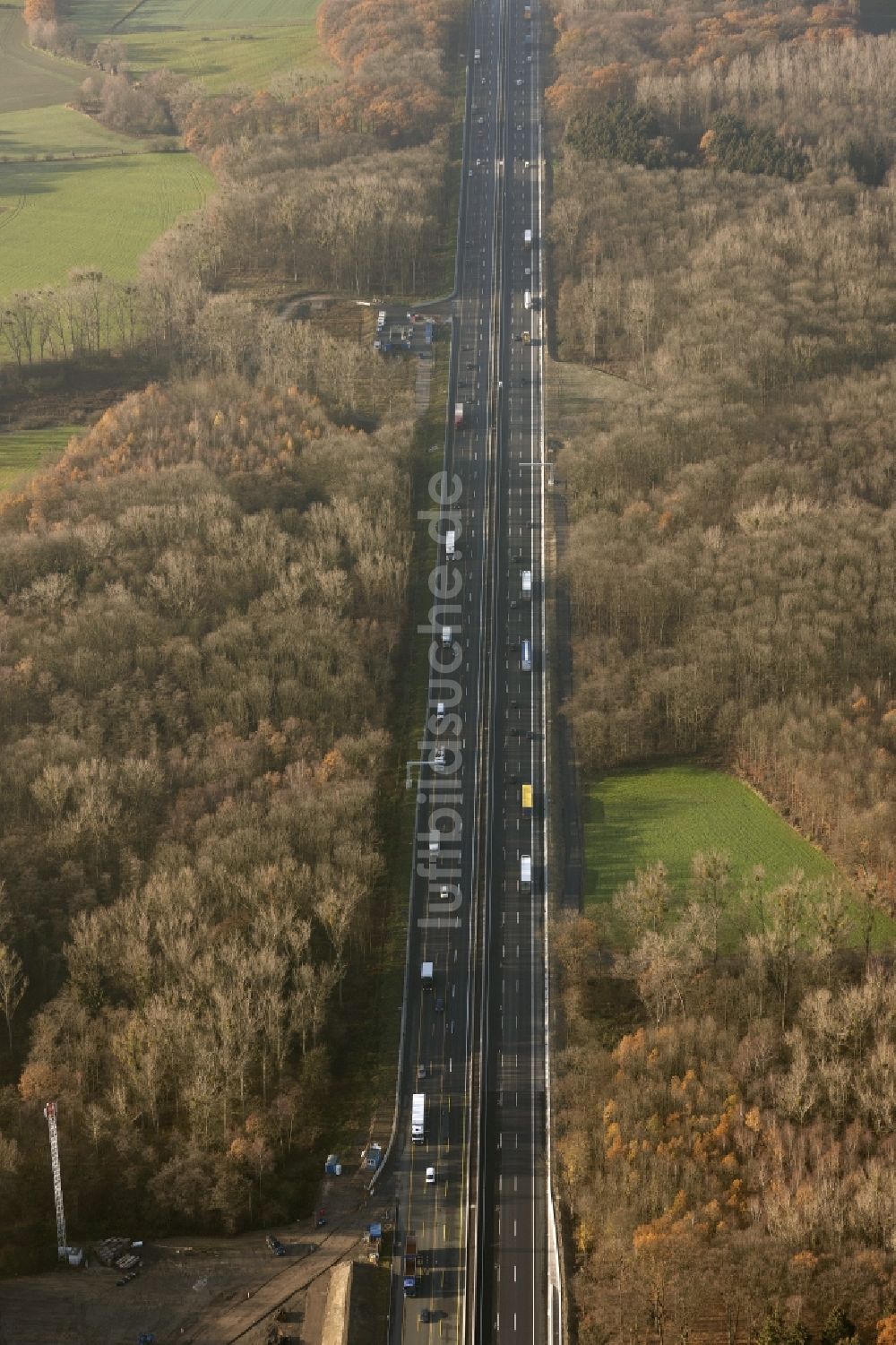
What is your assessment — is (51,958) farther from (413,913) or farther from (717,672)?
(717,672)

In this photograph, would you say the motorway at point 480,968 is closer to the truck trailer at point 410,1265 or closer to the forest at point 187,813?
the truck trailer at point 410,1265

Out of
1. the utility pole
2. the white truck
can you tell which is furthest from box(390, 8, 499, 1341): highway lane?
the utility pole

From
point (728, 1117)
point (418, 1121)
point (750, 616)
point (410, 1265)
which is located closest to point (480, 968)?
point (418, 1121)

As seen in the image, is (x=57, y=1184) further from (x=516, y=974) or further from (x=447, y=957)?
(x=516, y=974)

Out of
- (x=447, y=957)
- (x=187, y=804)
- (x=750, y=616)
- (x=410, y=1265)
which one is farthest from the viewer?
(x=750, y=616)

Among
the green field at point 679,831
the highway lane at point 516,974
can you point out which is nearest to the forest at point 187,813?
the highway lane at point 516,974
